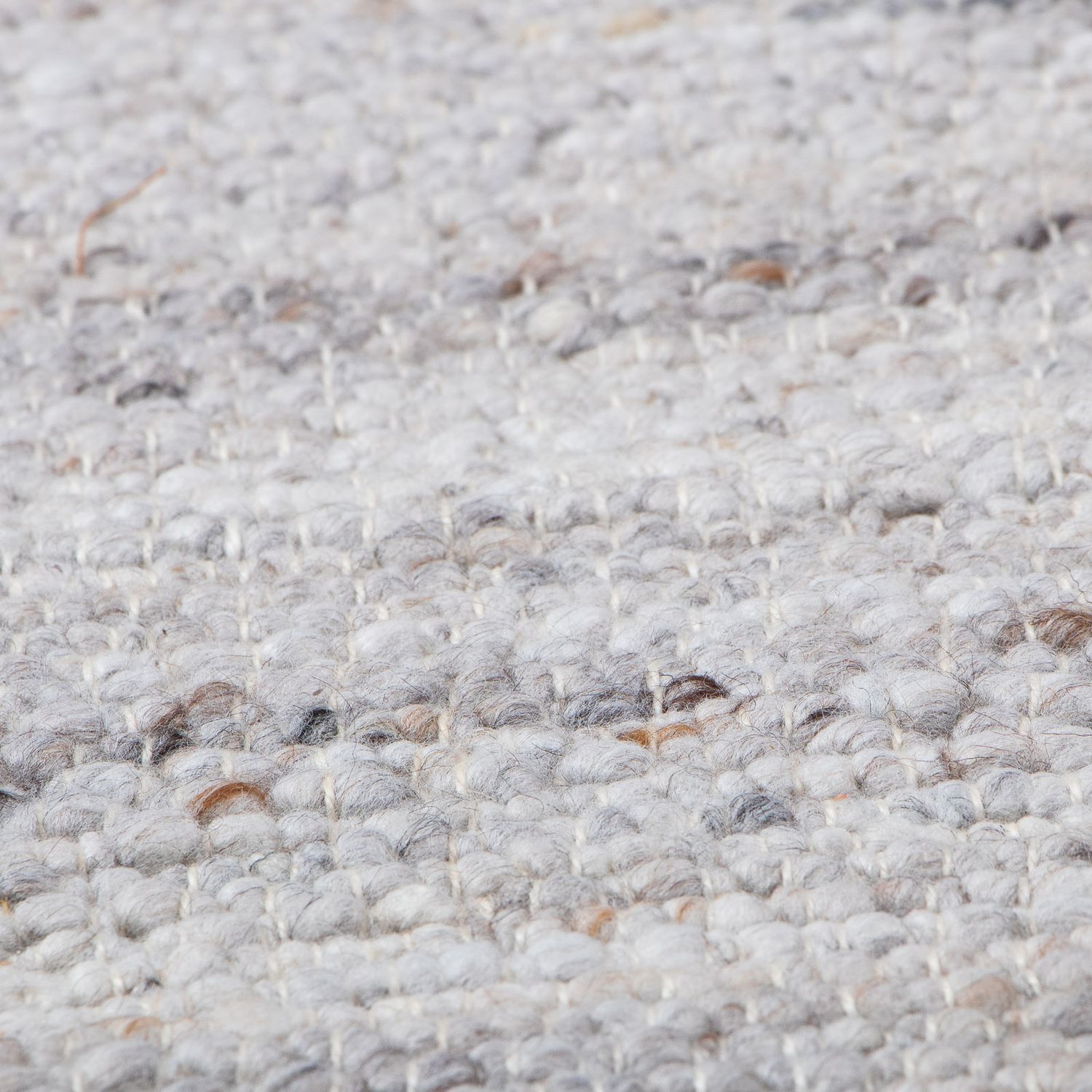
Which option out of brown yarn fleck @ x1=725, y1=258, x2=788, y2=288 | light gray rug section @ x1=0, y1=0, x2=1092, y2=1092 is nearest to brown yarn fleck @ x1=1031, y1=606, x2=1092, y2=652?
light gray rug section @ x1=0, y1=0, x2=1092, y2=1092

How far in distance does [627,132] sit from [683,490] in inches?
8.3

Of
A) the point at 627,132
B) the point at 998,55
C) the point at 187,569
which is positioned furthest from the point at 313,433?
the point at 998,55

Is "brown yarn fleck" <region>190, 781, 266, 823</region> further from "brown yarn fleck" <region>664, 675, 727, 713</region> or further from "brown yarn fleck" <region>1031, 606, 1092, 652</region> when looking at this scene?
"brown yarn fleck" <region>1031, 606, 1092, 652</region>

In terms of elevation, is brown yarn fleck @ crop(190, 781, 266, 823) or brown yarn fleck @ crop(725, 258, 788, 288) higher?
brown yarn fleck @ crop(725, 258, 788, 288)

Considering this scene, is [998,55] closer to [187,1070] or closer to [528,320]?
[528,320]

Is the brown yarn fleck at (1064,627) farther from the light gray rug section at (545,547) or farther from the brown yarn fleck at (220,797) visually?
the brown yarn fleck at (220,797)

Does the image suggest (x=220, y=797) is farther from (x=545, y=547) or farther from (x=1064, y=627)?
(x=1064, y=627)

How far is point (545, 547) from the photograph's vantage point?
44 cm

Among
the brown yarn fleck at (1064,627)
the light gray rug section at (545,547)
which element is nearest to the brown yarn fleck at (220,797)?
the light gray rug section at (545,547)

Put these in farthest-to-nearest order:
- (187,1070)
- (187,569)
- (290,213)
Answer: (290,213), (187,569), (187,1070)

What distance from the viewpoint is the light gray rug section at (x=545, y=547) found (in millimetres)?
325

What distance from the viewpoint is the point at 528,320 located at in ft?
1.71

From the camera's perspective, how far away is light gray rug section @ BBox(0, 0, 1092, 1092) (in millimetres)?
325

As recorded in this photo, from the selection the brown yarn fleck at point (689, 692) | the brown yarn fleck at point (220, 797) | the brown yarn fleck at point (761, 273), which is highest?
the brown yarn fleck at point (761, 273)
